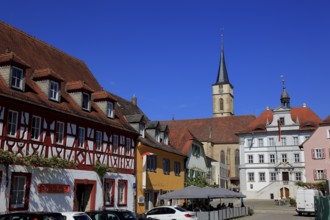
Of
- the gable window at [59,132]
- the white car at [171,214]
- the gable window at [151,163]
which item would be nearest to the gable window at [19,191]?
the gable window at [59,132]

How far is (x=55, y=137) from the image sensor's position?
73.3 feet

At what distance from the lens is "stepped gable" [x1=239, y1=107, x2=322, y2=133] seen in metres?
66.9

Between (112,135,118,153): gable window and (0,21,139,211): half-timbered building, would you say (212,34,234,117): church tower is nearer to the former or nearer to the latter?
(0,21,139,211): half-timbered building

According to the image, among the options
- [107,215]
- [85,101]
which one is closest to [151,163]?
[85,101]

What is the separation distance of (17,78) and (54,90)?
2.92 m

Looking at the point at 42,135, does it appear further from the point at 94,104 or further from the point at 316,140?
the point at 316,140

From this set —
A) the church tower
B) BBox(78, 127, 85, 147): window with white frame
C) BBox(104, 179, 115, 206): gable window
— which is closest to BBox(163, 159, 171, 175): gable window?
BBox(104, 179, 115, 206): gable window

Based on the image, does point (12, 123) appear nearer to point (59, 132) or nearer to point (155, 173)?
point (59, 132)

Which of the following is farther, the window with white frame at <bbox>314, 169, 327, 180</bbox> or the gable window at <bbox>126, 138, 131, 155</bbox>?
the window with white frame at <bbox>314, 169, 327, 180</bbox>

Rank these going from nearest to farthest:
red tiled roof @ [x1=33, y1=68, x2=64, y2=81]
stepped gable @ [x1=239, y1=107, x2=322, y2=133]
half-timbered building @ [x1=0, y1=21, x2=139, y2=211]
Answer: half-timbered building @ [x1=0, y1=21, x2=139, y2=211] → red tiled roof @ [x1=33, y1=68, x2=64, y2=81] → stepped gable @ [x1=239, y1=107, x2=322, y2=133]

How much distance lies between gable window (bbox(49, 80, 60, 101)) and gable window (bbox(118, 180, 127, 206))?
25.7 feet

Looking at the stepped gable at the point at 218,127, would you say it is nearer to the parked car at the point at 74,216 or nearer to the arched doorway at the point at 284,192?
the arched doorway at the point at 284,192

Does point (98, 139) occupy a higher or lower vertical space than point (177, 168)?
higher

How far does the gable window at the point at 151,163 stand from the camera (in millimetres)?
32719
